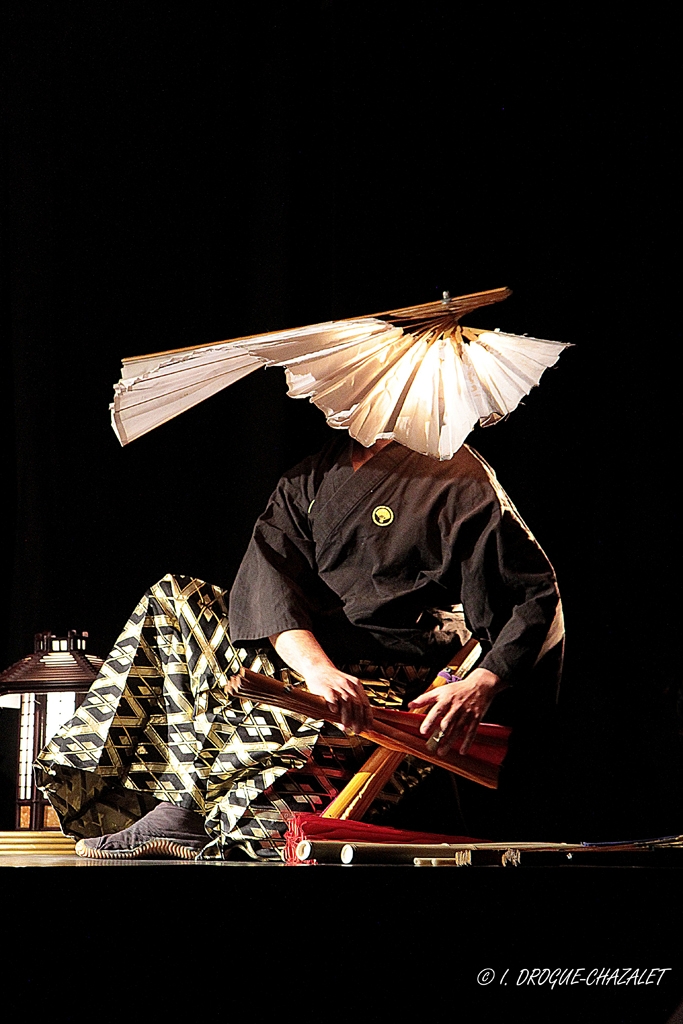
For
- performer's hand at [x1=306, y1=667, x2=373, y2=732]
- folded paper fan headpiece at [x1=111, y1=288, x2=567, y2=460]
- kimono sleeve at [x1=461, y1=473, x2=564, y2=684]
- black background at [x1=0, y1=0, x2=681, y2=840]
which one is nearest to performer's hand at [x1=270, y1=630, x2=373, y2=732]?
performer's hand at [x1=306, y1=667, x2=373, y2=732]

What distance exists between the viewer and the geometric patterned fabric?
184 cm

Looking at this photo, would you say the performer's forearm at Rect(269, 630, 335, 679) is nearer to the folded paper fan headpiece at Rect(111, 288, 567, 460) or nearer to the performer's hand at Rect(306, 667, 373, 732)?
the performer's hand at Rect(306, 667, 373, 732)

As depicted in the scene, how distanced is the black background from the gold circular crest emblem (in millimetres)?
562

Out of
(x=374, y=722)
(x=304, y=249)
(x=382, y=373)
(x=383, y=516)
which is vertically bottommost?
(x=374, y=722)

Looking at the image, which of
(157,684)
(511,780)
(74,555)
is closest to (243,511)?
(74,555)

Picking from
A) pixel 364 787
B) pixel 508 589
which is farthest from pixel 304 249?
pixel 364 787

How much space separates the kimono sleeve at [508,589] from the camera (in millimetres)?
1856

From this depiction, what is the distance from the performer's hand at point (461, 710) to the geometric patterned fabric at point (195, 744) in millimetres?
92

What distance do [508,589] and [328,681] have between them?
34 cm

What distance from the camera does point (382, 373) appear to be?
202 centimetres

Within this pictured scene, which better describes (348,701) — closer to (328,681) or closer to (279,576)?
(328,681)

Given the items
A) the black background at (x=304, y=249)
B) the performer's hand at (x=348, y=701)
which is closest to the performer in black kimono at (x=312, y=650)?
the performer's hand at (x=348, y=701)

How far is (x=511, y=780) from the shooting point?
2012 mm

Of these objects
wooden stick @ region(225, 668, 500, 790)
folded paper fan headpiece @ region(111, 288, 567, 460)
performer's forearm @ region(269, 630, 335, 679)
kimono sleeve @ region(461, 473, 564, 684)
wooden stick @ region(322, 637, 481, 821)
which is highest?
folded paper fan headpiece @ region(111, 288, 567, 460)
